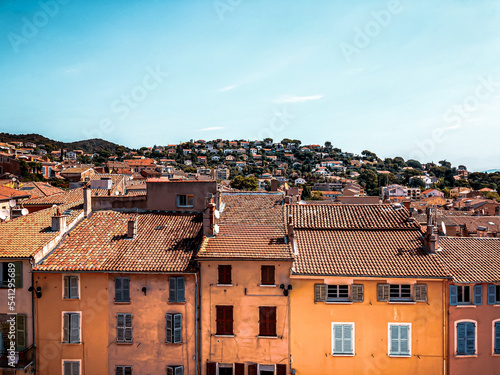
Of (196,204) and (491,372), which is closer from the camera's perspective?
(491,372)

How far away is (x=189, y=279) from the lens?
67.3 feet

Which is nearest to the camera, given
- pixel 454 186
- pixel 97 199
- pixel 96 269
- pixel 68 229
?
pixel 96 269

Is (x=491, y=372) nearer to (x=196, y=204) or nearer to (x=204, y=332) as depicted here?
(x=204, y=332)

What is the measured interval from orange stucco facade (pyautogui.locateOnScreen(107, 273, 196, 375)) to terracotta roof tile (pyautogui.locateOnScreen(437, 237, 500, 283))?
47.3 feet

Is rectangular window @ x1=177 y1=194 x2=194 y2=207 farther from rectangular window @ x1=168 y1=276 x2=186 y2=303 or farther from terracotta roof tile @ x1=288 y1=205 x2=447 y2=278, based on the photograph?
rectangular window @ x1=168 y1=276 x2=186 y2=303

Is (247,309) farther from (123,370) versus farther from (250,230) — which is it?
(123,370)

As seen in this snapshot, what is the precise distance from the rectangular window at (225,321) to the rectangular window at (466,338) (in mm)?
12112

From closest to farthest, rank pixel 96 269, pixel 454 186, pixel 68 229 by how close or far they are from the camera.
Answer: pixel 96 269
pixel 68 229
pixel 454 186

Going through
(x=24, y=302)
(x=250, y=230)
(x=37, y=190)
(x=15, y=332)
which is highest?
(x=37, y=190)

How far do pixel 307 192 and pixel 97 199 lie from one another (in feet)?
367

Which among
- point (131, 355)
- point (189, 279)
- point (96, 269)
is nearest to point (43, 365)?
point (131, 355)

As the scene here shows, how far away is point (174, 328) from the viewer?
20.5 metres

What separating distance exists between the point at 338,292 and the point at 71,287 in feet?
47.9

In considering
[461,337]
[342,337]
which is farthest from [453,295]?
[342,337]
